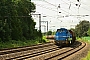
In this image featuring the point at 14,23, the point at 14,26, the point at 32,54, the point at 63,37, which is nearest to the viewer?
the point at 32,54

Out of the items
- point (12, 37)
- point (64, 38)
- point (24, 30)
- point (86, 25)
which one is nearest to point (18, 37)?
point (12, 37)

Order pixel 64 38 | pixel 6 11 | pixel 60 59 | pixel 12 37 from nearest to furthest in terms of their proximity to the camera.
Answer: pixel 60 59 < pixel 64 38 < pixel 6 11 < pixel 12 37

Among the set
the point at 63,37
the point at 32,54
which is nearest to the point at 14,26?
the point at 63,37

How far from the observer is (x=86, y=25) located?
138000 mm

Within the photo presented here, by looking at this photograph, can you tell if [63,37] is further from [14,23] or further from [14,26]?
[14,23]

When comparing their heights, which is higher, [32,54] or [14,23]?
[14,23]

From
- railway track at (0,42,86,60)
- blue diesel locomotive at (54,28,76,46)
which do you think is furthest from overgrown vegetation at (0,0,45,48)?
railway track at (0,42,86,60)

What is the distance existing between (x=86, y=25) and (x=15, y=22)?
310 feet

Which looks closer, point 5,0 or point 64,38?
point 64,38

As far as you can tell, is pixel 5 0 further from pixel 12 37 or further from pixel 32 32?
pixel 32 32

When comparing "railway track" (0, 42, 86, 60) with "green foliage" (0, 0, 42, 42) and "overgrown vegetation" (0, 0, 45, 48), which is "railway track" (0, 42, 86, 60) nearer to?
"overgrown vegetation" (0, 0, 45, 48)

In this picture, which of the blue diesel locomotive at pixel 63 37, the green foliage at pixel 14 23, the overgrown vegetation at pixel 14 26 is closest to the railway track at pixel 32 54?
the blue diesel locomotive at pixel 63 37

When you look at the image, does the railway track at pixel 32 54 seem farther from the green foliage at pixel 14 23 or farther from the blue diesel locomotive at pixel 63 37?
the green foliage at pixel 14 23

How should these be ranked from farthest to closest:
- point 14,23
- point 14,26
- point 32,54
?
1. point 14,23
2. point 14,26
3. point 32,54
